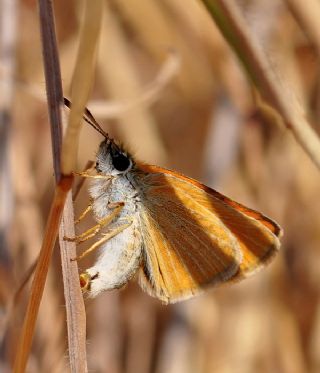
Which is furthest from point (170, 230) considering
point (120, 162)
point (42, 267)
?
point (42, 267)

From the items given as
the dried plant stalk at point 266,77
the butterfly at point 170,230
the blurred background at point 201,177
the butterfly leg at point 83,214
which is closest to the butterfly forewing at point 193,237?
the butterfly at point 170,230

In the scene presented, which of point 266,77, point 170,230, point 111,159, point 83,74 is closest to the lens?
point 83,74

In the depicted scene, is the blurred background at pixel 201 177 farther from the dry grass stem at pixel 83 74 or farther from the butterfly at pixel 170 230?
the dry grass stem at pixel 83 74

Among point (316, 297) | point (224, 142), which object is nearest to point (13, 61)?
point (224, 142)

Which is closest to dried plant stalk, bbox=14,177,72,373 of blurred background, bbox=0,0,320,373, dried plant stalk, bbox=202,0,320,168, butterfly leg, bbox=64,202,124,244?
butterfly leg, bbox=64,202,124,244

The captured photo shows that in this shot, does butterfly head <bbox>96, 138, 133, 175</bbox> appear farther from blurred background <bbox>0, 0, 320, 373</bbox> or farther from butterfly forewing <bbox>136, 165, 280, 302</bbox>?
blurred background <bbox>0, 0, 320, 373</bbox>

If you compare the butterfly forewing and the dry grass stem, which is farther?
the butterfly forewing

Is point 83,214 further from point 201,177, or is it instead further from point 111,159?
point 201,177
